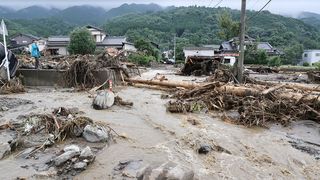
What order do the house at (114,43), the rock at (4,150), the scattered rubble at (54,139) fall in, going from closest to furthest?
1. the scattered rubble at (54,139)
2. the rock at (4,150)
3. the house at (114,43)

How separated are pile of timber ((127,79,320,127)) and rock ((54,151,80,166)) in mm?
5417

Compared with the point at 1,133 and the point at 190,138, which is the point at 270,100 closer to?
the point at 190,138

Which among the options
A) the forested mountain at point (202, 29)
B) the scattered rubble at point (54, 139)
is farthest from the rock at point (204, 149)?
the forested mountain at point (202, 29)

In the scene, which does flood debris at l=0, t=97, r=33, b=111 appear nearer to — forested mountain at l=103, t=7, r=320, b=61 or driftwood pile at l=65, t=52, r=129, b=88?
driftwood pile at l=65, t=52, r=129, b=88

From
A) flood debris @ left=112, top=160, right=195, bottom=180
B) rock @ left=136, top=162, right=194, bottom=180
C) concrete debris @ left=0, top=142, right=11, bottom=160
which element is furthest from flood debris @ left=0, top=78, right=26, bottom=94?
rock @ left=136, top=162, right=194, bottom=180

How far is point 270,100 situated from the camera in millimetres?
11109

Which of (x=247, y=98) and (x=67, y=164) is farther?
(x=247, y=98)

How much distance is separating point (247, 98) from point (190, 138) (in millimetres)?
4282

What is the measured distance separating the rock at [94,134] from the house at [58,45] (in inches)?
2057

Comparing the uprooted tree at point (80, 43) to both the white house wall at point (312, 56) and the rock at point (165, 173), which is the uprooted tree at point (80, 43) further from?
the white house wall at point (312, 56)

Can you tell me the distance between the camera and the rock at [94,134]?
7.06 meters

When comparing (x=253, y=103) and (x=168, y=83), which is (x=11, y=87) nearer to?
(x=168, y=83)

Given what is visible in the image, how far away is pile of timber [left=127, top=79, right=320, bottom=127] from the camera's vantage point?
10.1m

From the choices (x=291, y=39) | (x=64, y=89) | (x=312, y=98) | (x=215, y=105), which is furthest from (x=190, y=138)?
(x=291, y=39)
